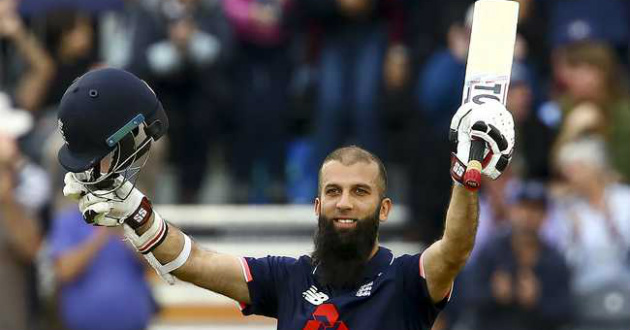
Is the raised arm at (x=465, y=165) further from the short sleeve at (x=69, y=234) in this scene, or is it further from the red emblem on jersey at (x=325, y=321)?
the short sleeve at (x=69, y=234)

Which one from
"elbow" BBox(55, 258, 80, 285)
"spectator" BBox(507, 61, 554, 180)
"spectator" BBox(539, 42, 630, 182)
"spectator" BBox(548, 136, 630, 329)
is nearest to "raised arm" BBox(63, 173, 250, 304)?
"elbow" BBox(55, 258, 80, 285)

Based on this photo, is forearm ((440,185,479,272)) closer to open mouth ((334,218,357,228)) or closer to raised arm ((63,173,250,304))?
open mouth ((334,218,357,228))

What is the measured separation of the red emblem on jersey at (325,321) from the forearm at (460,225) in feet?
1.79

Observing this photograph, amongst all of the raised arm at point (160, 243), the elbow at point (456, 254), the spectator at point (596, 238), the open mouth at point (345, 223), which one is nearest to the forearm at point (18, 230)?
the spectator at point (596, 238)

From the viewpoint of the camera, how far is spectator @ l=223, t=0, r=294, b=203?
13219mm

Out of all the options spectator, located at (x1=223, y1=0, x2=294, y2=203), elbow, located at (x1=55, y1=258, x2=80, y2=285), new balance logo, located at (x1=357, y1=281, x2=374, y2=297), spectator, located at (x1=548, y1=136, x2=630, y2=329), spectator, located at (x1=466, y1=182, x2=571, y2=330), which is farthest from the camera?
spectator, located at (x1=223, y1=0, x2=294, y2=203)

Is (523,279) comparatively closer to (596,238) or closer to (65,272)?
(596,238)

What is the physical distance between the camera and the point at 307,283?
7.35 meters

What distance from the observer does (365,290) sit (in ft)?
23.8

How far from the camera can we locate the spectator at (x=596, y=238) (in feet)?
40.1

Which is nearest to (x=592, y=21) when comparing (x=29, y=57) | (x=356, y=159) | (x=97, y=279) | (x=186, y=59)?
(x=186, y=59)

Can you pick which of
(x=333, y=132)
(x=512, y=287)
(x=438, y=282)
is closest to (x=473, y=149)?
(x=438, y=282)

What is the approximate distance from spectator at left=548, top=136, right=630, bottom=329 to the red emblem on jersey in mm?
5374

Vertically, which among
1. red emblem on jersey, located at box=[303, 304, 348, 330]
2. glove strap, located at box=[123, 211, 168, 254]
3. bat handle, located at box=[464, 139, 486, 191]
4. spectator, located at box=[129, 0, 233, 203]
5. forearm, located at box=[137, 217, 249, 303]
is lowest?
red emblem on jersey, located at box=[303, 304, 348, 330]
